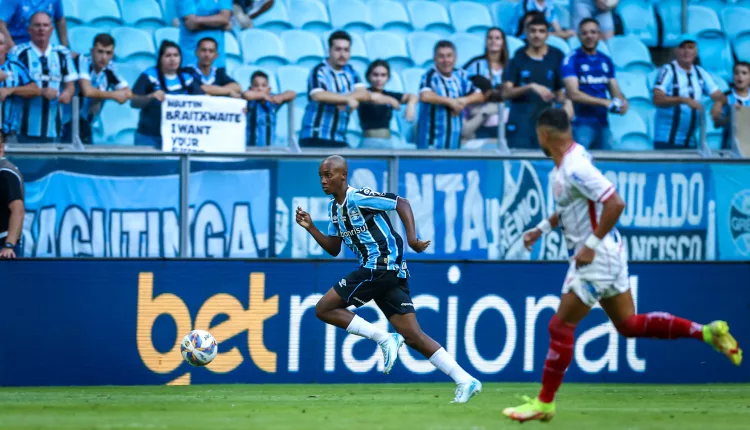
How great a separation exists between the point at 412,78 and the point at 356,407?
8368 mm

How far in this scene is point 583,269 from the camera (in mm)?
7324

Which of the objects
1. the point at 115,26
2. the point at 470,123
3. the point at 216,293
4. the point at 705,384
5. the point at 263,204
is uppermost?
the point at 115,26

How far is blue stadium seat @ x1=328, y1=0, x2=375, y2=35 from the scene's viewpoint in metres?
17.1

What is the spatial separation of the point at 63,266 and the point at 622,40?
9.50m

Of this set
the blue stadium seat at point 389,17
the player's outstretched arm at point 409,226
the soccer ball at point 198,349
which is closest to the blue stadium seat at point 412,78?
the blue stadium seat at point 389,17

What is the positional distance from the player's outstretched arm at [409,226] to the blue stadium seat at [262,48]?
720cm

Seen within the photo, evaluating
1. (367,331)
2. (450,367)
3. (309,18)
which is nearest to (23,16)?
(309,18)

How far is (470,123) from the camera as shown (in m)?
13.3

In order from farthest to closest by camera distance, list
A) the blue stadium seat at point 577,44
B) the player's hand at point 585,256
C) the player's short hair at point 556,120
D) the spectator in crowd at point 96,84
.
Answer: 1. the blue stadium seat at point 577,44
2. the spectator in crowd at point 96,84
3. the player's short hair at point 556,120
4. the player's hand at point 585,256

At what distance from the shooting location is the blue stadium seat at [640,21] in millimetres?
17656

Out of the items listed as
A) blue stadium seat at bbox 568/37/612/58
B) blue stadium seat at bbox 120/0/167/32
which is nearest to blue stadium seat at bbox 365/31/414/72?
blue stadium seat at bbox 568/37/612/58

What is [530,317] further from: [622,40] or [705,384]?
[622,40]

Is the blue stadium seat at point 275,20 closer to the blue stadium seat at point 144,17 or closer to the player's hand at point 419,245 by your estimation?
the blue stadium seat at point 144,17

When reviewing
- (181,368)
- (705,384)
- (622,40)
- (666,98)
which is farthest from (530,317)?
(622,40)
